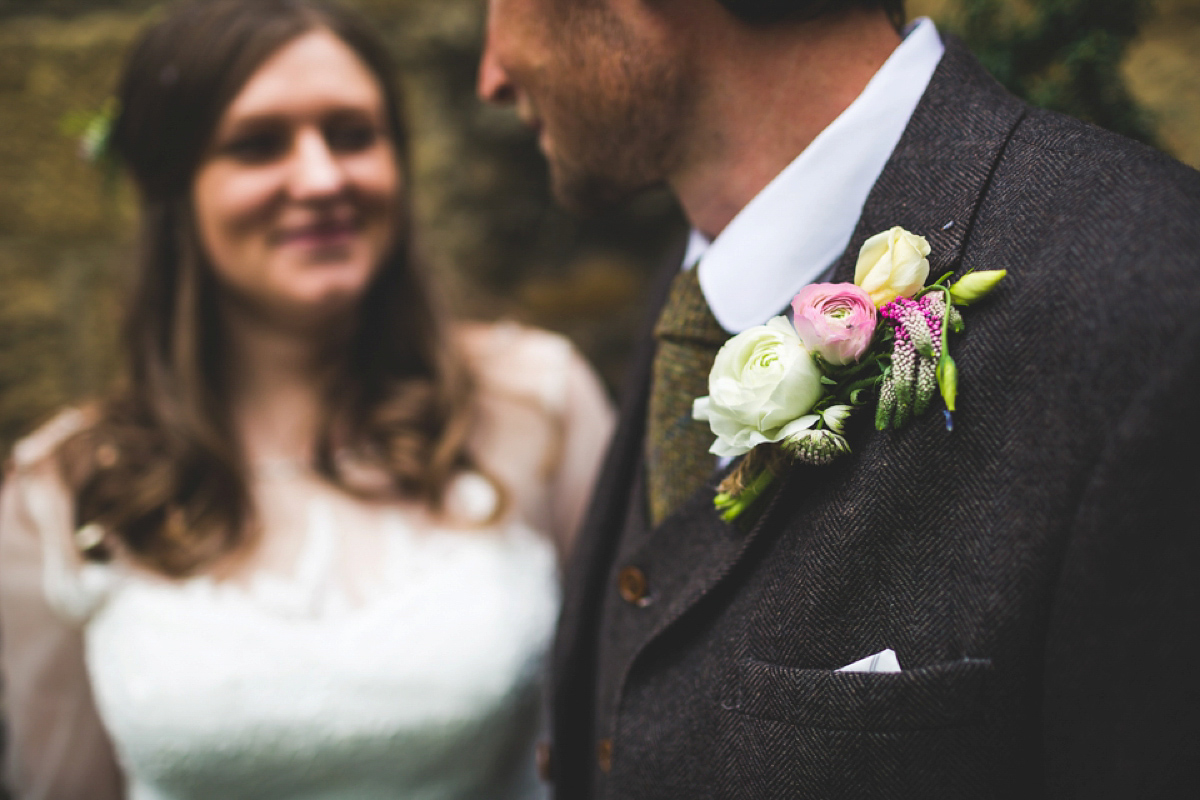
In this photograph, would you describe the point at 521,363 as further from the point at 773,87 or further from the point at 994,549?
the point at 994,549

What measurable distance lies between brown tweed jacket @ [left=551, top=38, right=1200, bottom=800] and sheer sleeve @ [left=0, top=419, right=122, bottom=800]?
1624 mm

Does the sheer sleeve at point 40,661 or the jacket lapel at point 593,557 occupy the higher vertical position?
the jacket lapel at point 593,557

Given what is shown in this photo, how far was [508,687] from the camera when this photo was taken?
1.87 m

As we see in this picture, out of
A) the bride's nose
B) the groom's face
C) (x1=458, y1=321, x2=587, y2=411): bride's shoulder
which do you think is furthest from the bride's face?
the groom's face

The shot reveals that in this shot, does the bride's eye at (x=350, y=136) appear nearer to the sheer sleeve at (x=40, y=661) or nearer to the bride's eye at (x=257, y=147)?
the bride's eye at (x=257, y=147)

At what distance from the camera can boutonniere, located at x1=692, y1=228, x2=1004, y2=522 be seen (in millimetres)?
833

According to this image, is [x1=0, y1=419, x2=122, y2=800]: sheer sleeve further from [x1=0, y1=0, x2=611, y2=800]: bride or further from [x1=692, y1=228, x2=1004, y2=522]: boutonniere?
[x1=692, y1=228, x2=1004, y2=522]: boutonniere

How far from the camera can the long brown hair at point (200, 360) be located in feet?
6.48

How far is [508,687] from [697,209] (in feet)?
3.86

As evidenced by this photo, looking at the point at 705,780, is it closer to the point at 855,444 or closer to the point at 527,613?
the point at 855,444

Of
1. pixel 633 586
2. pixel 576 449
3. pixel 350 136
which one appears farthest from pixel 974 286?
pixel 350 136

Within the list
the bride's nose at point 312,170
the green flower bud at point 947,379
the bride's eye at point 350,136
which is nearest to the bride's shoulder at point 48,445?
the bride's nose at point 312,170

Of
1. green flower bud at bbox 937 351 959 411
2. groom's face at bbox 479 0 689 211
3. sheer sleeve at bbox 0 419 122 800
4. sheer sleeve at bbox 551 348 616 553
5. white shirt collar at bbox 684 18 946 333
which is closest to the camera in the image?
green flower bud at bbox 937 351 959 411

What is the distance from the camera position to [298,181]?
1.98m
